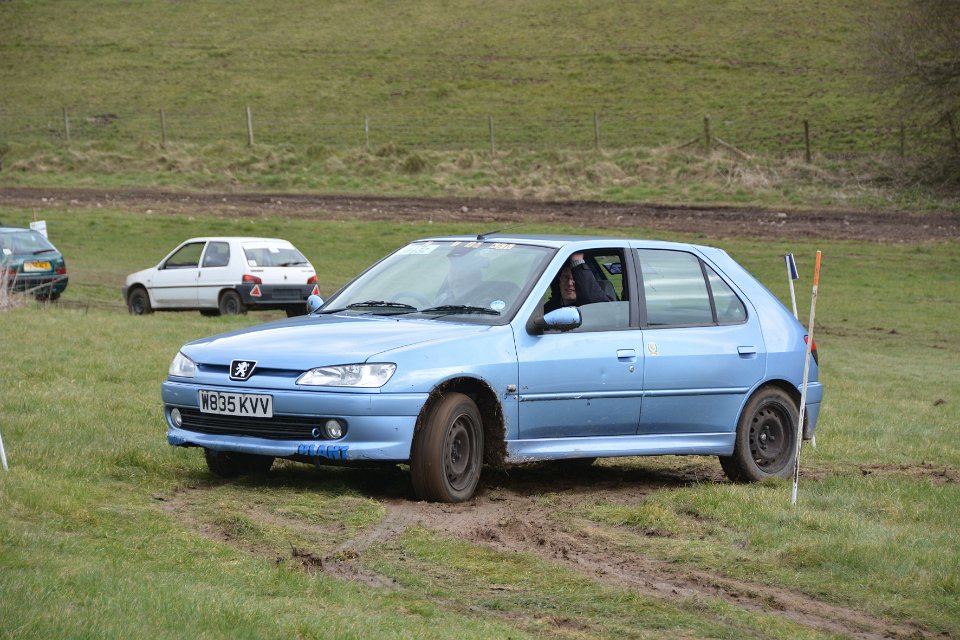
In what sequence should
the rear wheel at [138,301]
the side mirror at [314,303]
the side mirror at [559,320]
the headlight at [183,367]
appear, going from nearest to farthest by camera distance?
the headlight at [183,367], the side mirror at [559,320], the side mirror at [314,303], the rear wheel at [138,301]

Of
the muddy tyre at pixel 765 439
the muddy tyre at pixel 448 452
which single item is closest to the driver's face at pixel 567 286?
the muddy tyre at pixel 448 452

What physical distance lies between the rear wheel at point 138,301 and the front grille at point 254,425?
57.1 feet

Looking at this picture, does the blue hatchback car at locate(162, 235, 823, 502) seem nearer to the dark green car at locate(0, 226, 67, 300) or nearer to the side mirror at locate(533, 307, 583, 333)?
the side mirror at locate(533, 307, 583, 333)

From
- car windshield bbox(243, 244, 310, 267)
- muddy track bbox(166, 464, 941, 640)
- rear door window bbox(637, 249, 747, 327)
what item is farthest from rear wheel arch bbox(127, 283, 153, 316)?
rear door window bbox(637, 249, 747, 327)

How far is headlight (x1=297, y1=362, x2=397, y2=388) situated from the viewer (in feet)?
26.4

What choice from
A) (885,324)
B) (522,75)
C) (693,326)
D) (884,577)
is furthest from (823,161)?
(884,577)

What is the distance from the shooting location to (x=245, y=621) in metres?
5.38

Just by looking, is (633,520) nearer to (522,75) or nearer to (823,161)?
(823,161)

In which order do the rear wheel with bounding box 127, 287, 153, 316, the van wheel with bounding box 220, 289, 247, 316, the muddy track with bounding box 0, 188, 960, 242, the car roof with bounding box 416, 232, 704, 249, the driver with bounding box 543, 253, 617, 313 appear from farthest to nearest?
the muddy track with bounding box 0, 188, 960, 242
the rear wheel with bounding box 127, 287, 153, 316
the van wheel with bounding box 220, 289, 247, 316
the car roof with bounding box 416, 232, 704, 249
the driver with bounding box 543, 253, 617, 313

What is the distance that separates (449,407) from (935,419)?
7739mm

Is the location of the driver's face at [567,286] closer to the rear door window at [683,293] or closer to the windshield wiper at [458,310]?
the rear door window at [683,293]

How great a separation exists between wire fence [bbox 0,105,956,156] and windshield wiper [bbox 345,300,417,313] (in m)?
34.3

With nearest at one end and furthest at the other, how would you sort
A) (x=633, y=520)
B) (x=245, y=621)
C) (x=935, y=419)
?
(x=245, y=621) → (x=633, y=520) → (x=935, y=419)

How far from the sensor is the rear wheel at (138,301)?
25.4 meters
